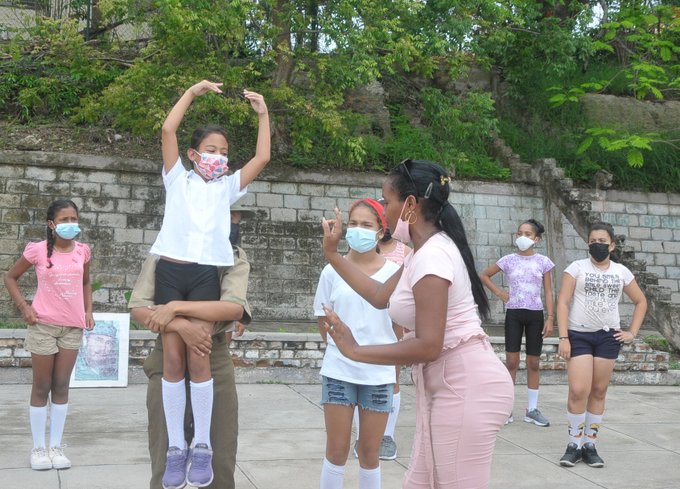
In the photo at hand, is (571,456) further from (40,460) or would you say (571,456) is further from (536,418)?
(40,460)

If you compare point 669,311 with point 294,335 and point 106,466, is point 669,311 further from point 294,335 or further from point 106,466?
point 106,466

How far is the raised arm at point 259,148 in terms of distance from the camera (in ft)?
14.3

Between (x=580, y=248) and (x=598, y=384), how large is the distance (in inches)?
429

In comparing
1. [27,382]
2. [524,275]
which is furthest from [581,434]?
[27,382]

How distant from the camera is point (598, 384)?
6.45 metres

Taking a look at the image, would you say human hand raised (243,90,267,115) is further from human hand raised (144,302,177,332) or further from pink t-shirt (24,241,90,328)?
pink t-shirt (24,241,90,328)

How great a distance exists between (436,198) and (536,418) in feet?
17.2

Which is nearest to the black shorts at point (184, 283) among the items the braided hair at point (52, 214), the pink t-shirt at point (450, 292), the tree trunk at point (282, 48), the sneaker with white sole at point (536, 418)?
the pink t-shirt at point (450, 292)

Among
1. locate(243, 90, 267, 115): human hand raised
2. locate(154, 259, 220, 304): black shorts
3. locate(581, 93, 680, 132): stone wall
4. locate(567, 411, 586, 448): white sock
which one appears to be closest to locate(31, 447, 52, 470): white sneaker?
locate(154, 259, 220, 304): black shorts

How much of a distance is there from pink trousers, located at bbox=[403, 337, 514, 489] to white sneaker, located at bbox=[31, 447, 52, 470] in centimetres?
328

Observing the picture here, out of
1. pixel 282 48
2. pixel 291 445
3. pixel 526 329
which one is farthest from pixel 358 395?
pixel 282 48

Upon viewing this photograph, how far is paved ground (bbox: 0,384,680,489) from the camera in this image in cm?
558

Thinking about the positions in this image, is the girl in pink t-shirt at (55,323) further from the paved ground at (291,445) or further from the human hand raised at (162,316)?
the human hand raised at (162,316)

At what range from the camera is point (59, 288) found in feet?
19.0
